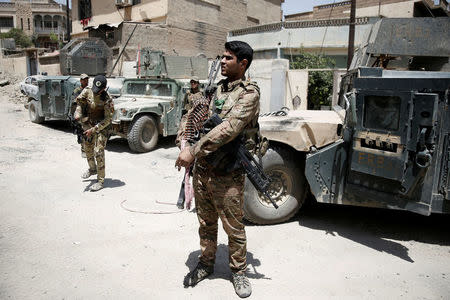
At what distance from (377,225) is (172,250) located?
7.03ft

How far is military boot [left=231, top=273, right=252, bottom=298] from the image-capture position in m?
2.48

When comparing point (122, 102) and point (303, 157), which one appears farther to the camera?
point (122, 102)

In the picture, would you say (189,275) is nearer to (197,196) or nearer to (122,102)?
(197,196)

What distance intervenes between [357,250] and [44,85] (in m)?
8.95

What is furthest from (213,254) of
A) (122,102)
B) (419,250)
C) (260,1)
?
(260,1)

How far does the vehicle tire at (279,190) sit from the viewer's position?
143 inches

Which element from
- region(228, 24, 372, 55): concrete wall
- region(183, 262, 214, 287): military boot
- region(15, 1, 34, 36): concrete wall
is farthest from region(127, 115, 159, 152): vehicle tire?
region(15, 1, 34, 36): concrete wall

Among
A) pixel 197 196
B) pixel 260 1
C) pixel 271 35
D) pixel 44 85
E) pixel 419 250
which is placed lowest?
pixel 419 250

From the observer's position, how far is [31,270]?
2787mm

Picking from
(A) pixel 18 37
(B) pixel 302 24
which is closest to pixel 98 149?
(B) pixel 302 24

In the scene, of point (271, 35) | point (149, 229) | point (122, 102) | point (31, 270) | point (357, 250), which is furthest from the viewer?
point (271, 35)

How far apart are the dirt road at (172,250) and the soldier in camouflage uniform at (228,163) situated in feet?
0.98

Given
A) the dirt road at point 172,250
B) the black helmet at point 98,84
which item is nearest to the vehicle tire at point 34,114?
the dirt road at point 172,250

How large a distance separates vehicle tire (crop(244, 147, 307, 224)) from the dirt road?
0.43ft
